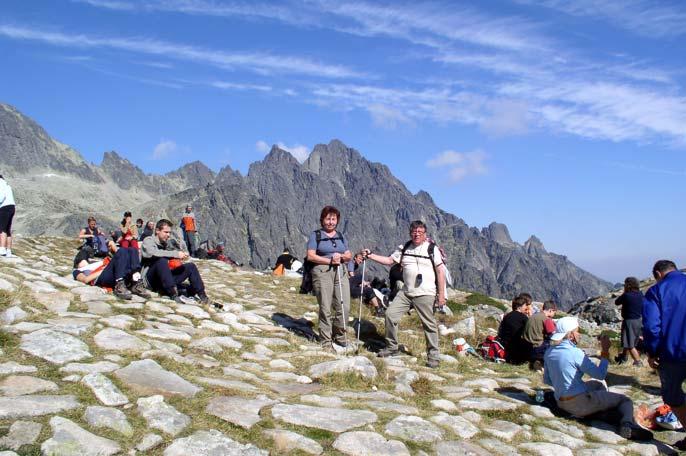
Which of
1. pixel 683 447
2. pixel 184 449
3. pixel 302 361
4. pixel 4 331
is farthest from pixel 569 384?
pixel 4 331

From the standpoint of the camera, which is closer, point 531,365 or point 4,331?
point 4,331

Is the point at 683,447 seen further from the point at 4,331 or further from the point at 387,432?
the point at 4,331

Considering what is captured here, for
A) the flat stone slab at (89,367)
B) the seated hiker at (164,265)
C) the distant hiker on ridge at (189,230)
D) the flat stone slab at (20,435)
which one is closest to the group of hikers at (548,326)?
the seated hiker at (164,265)

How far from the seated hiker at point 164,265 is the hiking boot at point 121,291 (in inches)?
35.5

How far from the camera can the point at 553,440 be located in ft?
23.2

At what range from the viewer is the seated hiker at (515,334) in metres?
12.7

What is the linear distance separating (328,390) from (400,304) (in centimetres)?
375

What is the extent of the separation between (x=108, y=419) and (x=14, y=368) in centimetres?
184

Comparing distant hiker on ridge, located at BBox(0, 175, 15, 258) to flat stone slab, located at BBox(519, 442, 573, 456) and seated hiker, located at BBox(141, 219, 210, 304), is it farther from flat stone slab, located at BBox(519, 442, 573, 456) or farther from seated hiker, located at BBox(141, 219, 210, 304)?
flat stone slab, located at BBox(519, 442, 573, 456)

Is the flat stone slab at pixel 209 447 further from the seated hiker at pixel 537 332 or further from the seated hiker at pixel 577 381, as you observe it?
the seated hiker at pixel 537 332

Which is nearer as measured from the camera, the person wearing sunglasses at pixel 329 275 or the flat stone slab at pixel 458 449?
the flat stone slab at pixel 458 449

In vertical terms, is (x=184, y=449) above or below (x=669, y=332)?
below

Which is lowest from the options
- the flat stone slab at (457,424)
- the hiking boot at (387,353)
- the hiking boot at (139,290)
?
the flat stone slab at (457,424)

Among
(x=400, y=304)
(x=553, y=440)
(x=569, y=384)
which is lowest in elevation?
(x=553, y=440)
